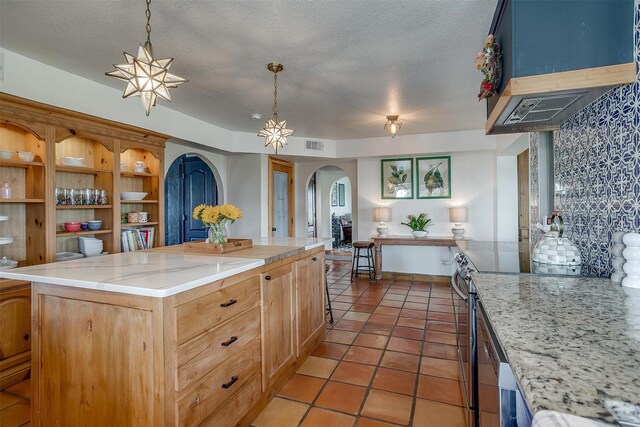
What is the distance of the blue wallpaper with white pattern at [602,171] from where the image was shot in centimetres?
123

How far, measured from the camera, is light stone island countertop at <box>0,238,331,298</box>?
1352mm

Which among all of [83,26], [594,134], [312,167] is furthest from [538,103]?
[312,167]

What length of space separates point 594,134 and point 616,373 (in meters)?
1.34

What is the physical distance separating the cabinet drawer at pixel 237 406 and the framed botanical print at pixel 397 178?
4.41 metres

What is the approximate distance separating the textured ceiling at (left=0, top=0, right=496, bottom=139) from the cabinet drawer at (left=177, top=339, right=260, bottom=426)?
80.8 inches

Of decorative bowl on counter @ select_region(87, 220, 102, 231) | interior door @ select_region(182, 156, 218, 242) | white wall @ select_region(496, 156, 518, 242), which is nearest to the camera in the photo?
decorative bowl on counter @ select_region(87, 220, 102, 231)

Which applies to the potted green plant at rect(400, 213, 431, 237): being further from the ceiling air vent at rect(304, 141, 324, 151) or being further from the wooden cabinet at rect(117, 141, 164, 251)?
the wooden cabinet at rect(117, 141, 164, 251)

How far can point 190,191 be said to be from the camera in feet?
18.4

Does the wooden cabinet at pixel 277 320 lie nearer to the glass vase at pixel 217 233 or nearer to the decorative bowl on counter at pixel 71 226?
the glass vase at pixel 217 233

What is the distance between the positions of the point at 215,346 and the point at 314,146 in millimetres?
4296

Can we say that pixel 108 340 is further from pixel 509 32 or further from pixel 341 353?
pixel 509 32

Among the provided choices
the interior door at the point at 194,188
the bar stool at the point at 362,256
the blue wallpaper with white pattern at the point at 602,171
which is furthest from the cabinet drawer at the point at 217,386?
the interior door at the point at 194,188

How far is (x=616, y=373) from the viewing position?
620mm

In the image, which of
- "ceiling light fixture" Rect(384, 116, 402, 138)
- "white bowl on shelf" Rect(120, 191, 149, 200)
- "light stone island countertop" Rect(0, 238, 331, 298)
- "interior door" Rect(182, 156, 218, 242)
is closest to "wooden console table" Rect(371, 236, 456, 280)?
"ceiling light fixture" Rect(384, 116, 402, 138)
